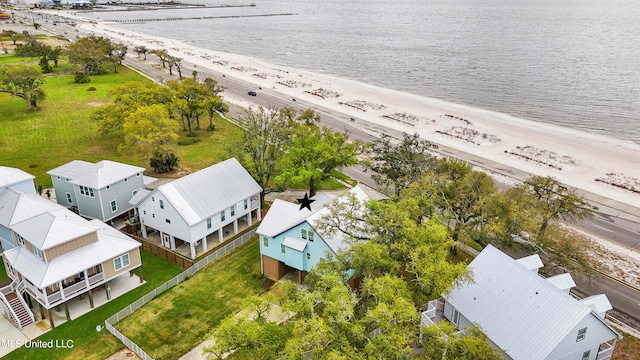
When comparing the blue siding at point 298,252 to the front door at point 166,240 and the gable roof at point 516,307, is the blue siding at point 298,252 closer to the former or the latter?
the gable roof at point 516,307

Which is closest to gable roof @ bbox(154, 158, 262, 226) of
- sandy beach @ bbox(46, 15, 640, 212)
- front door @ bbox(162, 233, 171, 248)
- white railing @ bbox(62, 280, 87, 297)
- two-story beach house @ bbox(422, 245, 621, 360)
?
front door @ bbox(162, 233, 171, 248)

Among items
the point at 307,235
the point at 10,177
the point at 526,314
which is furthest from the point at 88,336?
the point at 526,314

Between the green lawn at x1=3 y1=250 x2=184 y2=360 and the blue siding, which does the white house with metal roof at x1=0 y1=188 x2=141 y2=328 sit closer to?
the green lawn at x1=3 y1=250 x2=184 y2=360

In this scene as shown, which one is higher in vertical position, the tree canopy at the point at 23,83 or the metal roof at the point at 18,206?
the tree canopy at the point at 23,83

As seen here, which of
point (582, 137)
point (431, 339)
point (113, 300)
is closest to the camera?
point (431, 339)

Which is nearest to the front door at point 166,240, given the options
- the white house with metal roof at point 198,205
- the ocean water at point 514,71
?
the white house with metal roof at point 198,205

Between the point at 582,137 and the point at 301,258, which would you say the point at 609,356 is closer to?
the point at 301,258

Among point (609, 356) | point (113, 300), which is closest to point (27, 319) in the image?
point (113, 300)
